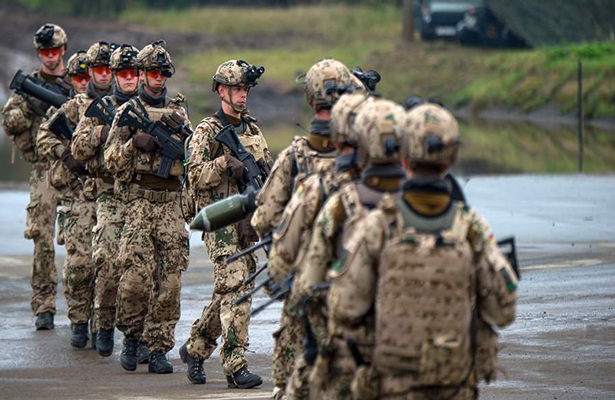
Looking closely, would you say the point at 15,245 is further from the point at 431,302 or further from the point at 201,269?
the point at 431,302

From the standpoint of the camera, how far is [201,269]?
13258mm

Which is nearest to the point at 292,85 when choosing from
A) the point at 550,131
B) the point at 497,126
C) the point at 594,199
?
the point at 497,126

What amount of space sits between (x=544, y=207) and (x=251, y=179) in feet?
27.3

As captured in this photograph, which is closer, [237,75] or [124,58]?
[237,75]

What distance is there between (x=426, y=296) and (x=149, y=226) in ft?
14.1

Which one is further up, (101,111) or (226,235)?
(101,111)

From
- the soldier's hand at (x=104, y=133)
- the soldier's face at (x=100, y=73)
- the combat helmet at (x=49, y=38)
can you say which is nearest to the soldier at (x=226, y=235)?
the soldier's hand at (x=104, y=133)

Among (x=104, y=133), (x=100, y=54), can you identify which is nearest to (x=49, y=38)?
(x=100, y=54)

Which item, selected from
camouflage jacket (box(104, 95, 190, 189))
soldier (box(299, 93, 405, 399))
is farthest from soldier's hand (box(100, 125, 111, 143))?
soldier (box(299, 93, 405, 399))

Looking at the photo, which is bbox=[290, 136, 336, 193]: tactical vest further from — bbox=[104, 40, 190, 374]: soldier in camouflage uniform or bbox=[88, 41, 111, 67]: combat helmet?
bbox=[88, 41, 111, 67]: combat helmet

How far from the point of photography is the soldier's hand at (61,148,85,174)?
10445 millimetres

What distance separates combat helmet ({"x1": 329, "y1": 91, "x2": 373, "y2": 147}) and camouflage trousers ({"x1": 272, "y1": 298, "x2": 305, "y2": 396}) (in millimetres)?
951

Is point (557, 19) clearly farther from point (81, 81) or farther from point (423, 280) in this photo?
point (423, 280)

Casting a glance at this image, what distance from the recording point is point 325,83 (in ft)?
22.5
